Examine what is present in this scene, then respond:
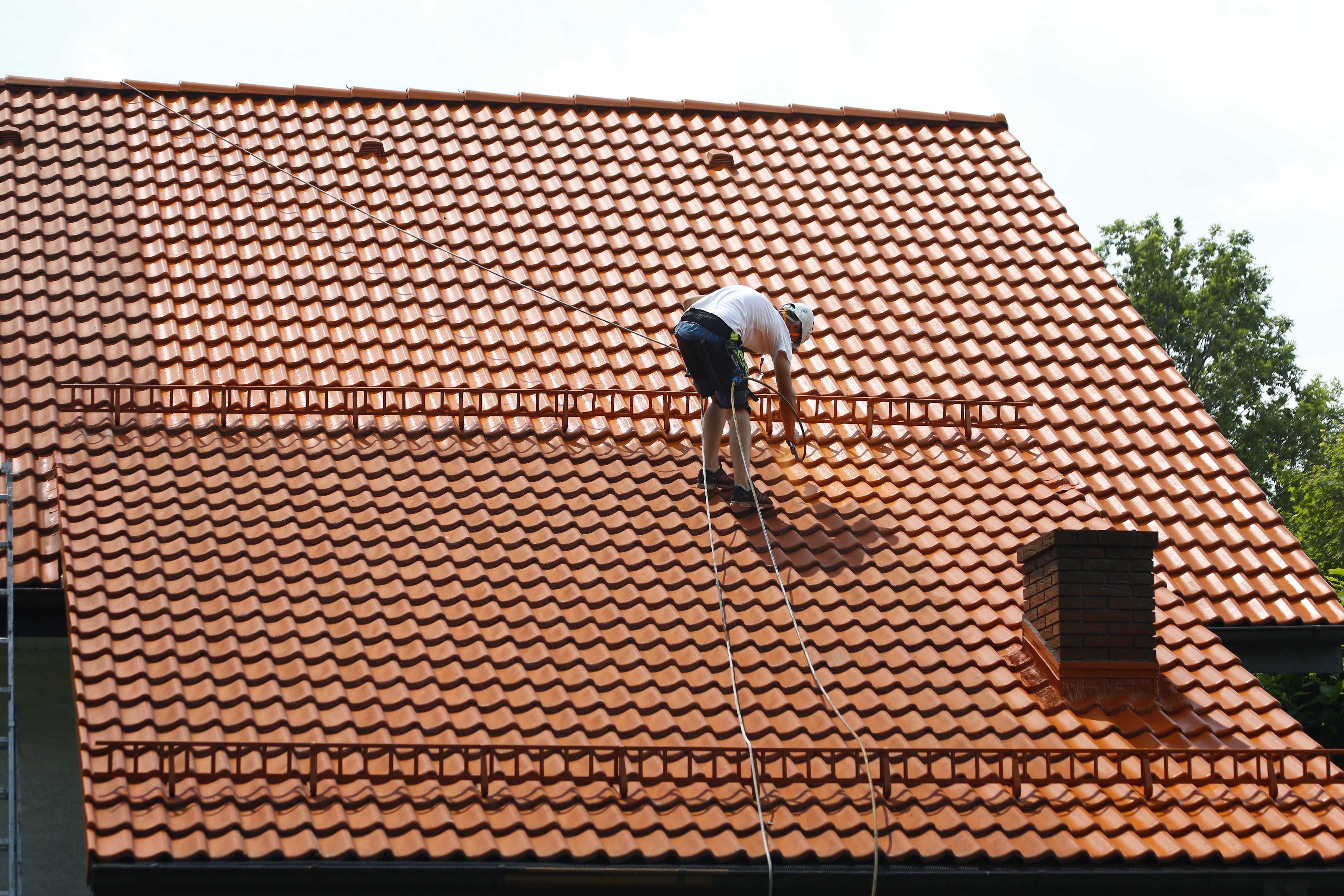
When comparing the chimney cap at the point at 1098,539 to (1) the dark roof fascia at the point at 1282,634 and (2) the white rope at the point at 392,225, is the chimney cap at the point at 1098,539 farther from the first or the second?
(2) the white rope at the point at 392,225

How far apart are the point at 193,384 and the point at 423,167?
3314 mm

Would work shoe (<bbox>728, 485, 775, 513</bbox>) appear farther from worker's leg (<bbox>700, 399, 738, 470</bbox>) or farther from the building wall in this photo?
the building wall

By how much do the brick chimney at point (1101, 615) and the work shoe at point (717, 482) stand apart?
199 cm

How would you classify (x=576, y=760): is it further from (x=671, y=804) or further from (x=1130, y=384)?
(x=1130, y=384)

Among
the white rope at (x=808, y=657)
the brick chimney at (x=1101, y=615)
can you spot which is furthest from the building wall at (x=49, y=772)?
the brick chimney at (x=1101, y=615)

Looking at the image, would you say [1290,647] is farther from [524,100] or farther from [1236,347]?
[1236,347]

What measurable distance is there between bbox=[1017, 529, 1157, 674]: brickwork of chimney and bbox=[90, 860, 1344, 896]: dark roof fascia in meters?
1.16

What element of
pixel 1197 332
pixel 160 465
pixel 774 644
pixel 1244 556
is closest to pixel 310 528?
pixel 160 465

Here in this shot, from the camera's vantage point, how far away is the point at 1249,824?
6531 mm

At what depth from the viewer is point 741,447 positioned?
26.9 ft

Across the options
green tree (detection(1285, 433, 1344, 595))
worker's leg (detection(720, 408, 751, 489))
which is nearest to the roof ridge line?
worker's leg (detection(720, 408, 751, 489))

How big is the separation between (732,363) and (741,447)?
1.72ft

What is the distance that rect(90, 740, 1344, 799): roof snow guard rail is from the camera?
20.2 ft

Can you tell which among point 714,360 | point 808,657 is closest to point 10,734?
point 808,657
